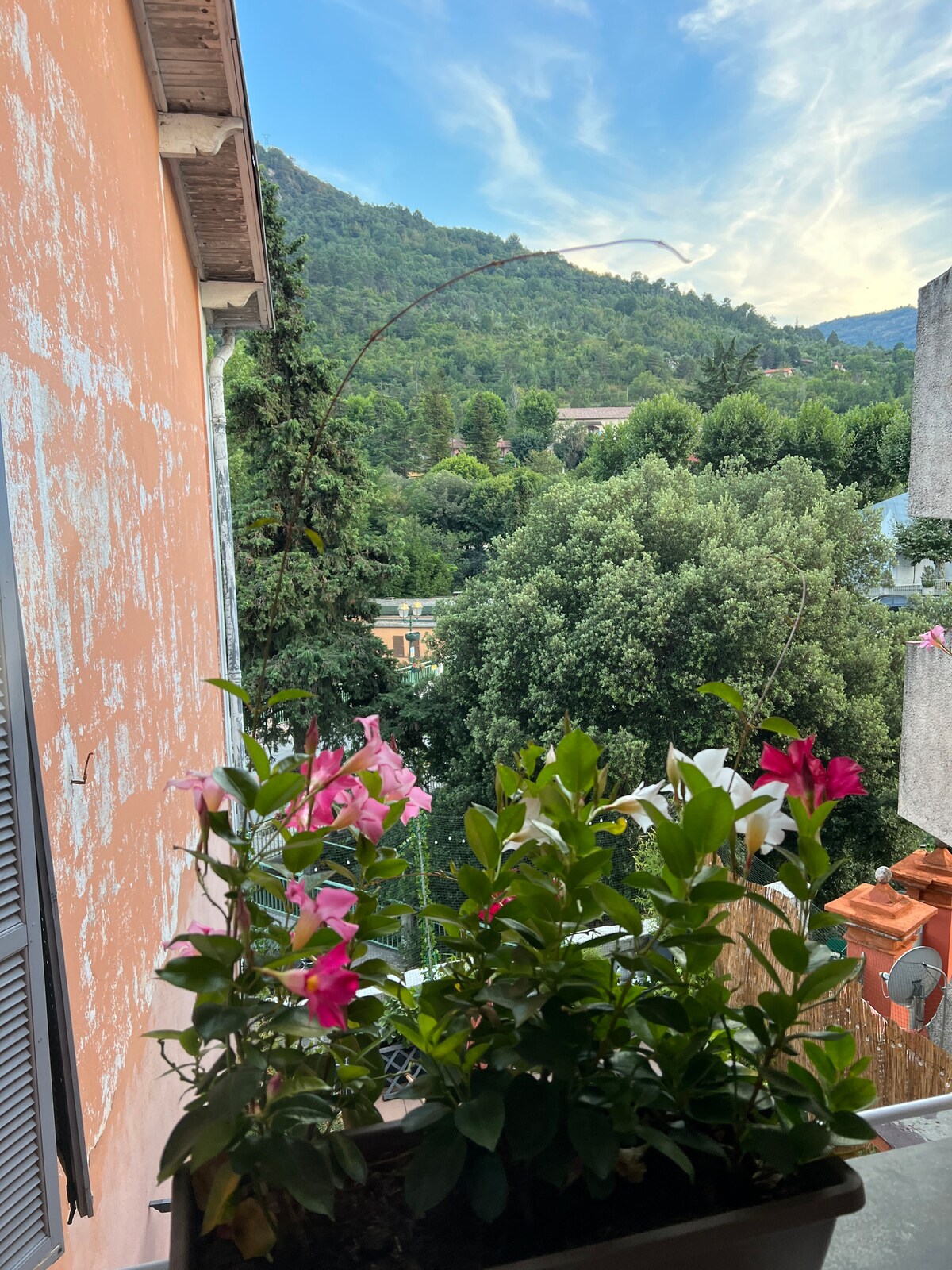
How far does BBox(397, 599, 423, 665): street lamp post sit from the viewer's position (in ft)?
39.6

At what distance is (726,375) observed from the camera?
2009 cm

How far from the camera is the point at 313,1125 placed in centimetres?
38

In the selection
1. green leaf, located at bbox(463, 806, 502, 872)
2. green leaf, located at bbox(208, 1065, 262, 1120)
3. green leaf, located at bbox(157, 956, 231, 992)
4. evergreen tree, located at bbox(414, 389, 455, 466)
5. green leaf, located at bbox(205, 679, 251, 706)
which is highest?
evergreen tree, located at bbox(414, 389, 455, 466)

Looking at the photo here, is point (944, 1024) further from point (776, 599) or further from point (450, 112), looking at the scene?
point (450, 112)

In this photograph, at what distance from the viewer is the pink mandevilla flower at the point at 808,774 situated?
0.43 metres

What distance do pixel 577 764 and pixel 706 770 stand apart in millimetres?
74

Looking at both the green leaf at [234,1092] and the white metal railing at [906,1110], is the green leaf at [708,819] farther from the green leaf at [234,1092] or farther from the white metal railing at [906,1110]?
the white metal railing at [906,1110]

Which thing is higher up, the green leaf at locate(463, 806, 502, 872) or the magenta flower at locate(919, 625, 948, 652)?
the green leaf at locate(463, 806, 502, 872)

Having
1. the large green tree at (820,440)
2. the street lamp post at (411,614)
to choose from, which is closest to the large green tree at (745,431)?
the large green tree at (820,440)

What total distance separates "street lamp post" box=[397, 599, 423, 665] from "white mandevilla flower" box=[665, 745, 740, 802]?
1059 cm

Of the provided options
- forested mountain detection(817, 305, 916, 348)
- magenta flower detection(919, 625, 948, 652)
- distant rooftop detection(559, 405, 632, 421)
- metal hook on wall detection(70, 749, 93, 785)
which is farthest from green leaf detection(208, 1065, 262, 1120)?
forested mountain detection(817, 305, 916, 348)

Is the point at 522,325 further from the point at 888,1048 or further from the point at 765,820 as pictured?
the point at 765,820

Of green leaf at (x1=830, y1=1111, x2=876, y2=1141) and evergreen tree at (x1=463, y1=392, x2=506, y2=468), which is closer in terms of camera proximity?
green leaf at (x1=830, y1=1111, x2=876, y2=1141)

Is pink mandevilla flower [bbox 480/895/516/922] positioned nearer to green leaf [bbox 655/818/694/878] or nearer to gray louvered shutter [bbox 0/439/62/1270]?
green leaf [bbox 655/818/694/878]
